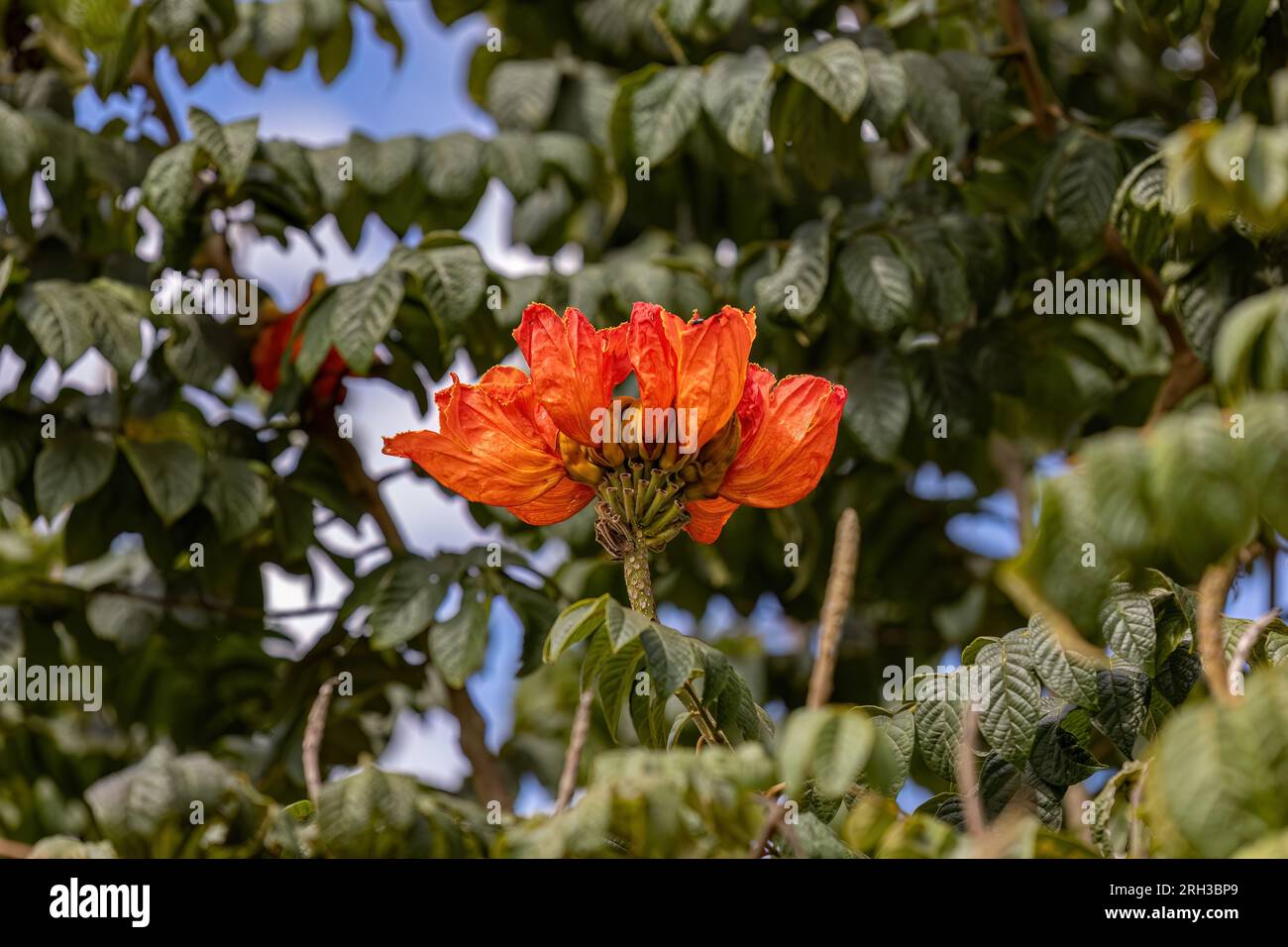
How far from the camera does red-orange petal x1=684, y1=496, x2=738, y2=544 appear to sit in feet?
6.14

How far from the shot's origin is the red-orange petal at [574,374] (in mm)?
1727

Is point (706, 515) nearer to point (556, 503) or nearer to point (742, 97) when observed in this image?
point (556, 503)

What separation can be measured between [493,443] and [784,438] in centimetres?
36

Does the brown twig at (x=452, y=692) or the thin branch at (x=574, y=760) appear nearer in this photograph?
the thin branch at (x=574, y=760)

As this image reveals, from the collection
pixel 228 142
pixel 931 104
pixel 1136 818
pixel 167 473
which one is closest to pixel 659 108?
pixel 931 104

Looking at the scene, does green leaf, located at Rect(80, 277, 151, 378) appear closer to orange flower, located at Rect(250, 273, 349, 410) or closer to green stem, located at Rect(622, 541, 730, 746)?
orange flower, located at Rect(250, 273, 349, 410)

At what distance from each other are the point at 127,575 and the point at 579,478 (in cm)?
237

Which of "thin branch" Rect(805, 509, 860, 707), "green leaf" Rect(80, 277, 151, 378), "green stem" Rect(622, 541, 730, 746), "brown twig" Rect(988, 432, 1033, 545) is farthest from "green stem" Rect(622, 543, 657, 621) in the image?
"brown twig" Rect(988, 432, 1033, 545)

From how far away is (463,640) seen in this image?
2.81m

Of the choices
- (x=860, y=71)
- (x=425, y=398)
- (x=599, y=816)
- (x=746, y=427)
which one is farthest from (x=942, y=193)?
(x=599, y=816)

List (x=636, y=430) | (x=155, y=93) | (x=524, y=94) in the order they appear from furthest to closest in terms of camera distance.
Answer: (x=524, y=94)
(x=155, y=93)
(x=636, y=430)

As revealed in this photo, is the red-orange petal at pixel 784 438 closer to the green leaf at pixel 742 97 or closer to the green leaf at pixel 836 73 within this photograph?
the green leaf at pixel 836 73

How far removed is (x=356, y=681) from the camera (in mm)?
3158

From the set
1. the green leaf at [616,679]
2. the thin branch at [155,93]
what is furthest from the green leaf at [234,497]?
the green leaf at [616,679]
